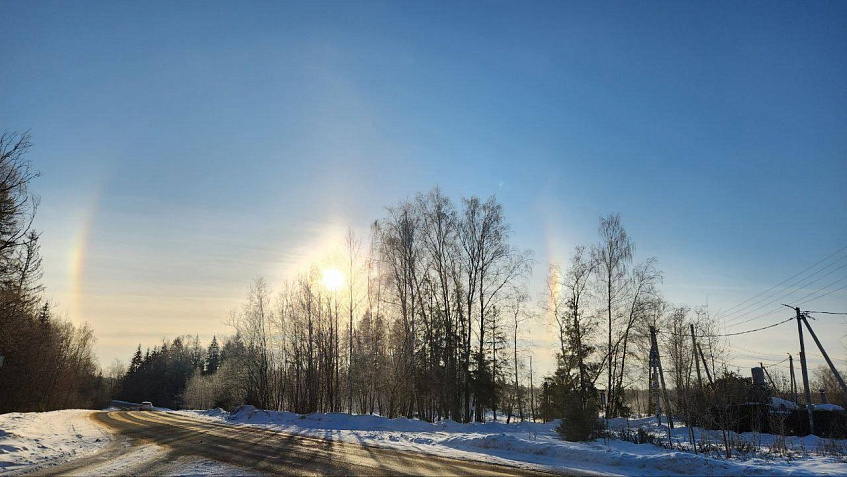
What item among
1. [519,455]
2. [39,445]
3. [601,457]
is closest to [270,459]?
[519,455]

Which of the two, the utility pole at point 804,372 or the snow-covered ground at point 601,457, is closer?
the snow-covered ground at point 601,457

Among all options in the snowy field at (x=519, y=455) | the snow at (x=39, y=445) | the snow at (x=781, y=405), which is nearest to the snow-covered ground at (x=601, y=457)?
the snowy field at (x=519, y=455)

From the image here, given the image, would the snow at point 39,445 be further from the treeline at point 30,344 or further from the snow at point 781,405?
the snow at point 781,405

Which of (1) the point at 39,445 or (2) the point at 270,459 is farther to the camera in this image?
(1) the point at 39,445

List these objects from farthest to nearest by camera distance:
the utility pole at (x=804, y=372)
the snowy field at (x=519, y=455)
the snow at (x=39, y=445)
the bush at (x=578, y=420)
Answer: the utility pole at (x=804, y=372)
the bush at (x=578, y=420)
the snow at (x=39, y=445)
the snowy field at (x=519, y=455)

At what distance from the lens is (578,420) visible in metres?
19.3

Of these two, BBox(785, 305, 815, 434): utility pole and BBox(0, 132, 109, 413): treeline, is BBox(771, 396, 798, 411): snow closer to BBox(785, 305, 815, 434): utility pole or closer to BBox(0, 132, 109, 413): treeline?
BBox(785, 305, 815, 434): utility pole

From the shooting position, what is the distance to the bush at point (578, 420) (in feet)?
62.7

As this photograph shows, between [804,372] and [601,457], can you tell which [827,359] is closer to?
[804,372]

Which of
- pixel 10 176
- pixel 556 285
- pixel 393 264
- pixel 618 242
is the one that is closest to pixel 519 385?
pixel 556 285

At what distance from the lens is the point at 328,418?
2778 cm

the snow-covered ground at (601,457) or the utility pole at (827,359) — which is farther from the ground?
the utility pole at (827,359)

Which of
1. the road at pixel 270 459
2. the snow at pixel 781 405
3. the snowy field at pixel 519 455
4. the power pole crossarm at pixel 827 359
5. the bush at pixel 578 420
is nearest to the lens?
the road at pixel 270 459

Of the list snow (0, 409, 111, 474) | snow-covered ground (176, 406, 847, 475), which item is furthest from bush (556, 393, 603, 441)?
snow (0, 409, 111, 474)
